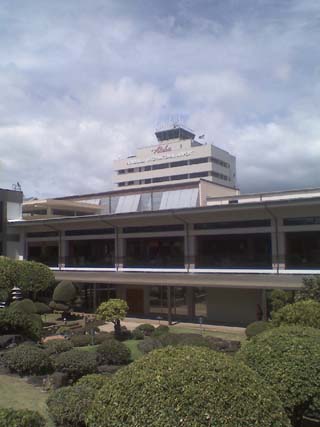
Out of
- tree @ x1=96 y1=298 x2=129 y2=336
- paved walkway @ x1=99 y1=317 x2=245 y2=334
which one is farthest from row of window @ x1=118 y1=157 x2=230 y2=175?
tree @ x1=96 y1=298 x2=129 y2=336

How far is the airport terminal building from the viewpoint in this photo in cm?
2791

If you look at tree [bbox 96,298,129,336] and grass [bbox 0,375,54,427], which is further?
tree [bbox 96,298,129,336]

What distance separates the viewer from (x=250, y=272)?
29.5 meters

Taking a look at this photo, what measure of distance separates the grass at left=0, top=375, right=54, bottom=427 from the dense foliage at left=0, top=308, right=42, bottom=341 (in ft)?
14.8

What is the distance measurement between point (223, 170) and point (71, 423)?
8672 cm

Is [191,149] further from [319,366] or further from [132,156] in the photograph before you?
[319,366]

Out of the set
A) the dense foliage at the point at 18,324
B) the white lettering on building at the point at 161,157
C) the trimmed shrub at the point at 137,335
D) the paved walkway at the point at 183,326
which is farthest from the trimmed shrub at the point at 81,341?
the white lettering on building at the point at 161,157

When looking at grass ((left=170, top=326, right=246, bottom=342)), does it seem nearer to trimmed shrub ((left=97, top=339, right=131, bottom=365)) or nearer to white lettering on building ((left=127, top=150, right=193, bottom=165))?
trimmed shrub ((left=97, top=339, right=131, bottom=365))

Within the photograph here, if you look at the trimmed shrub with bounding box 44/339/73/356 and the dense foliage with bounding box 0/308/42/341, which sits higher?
the dense foliage with bounding box 0/308/42/341

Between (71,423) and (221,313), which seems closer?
(71,423)

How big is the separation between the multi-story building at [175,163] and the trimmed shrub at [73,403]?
77940 mm

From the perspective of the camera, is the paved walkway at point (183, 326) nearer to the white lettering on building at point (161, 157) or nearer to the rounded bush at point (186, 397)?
the rounded bush at point (186, 397)

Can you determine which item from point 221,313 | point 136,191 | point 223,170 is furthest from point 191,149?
point 221,313

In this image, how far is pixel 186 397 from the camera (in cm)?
565
